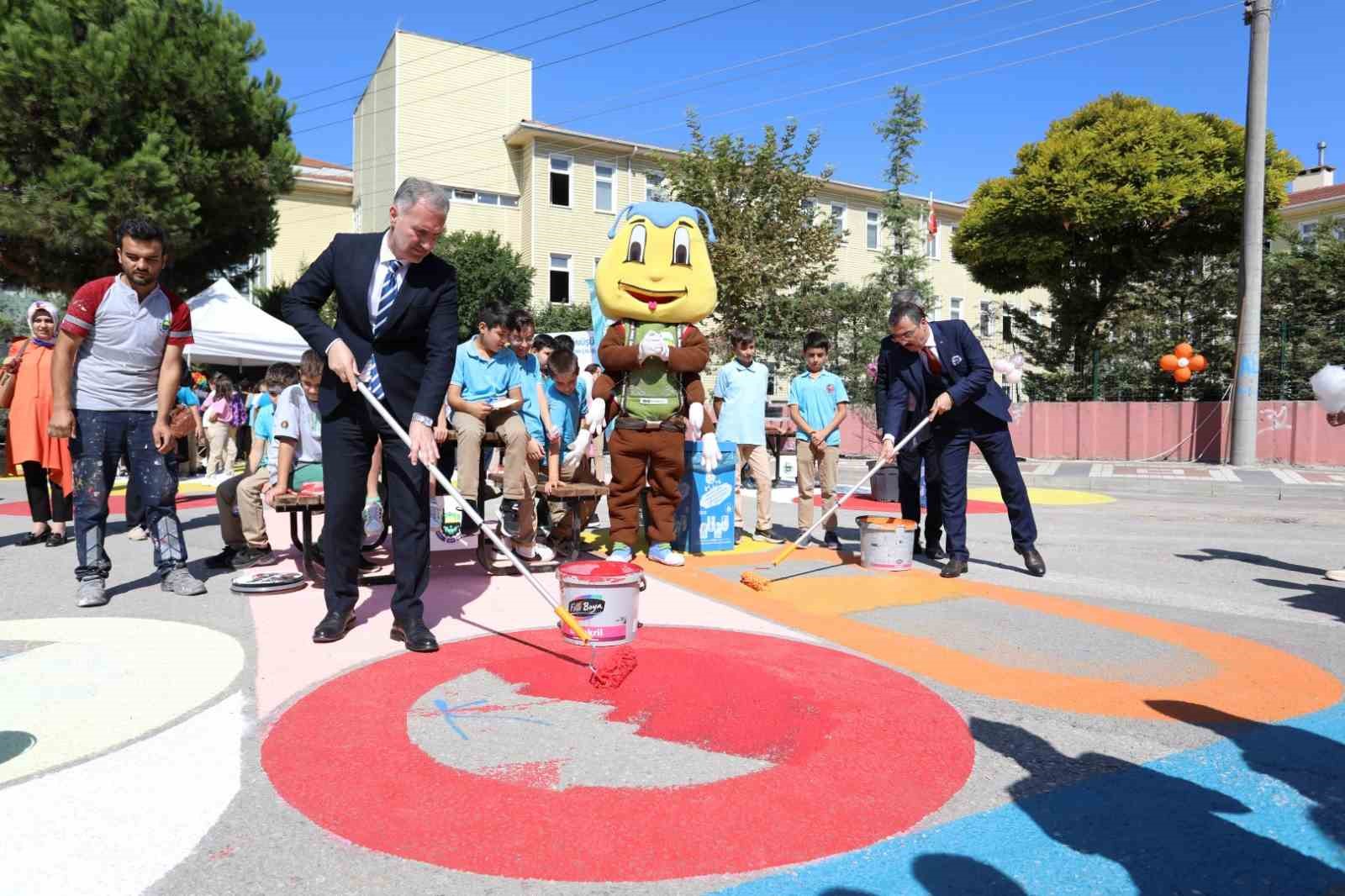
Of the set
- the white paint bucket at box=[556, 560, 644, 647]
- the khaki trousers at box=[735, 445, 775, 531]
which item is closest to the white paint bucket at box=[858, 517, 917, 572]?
the khaki trousers at box=[735, 445, 775, 531]

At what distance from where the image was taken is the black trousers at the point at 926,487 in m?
7.06

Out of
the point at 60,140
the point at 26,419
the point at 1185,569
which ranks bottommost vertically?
the point at 1185,569

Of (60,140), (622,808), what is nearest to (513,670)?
(622,808)

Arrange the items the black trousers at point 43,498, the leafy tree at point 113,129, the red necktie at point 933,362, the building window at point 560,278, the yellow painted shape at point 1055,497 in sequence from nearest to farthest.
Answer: the red necktie at point 933,362, the black trousers at point 43,498, the yellow painted shape at point 1055,497, the leafy tree at point 113,129, the building window at point 560,278

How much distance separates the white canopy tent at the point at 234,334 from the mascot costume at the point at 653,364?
11846mm

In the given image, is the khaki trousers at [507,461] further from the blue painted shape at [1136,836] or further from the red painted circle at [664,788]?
the blue painted shape at [1136,836]

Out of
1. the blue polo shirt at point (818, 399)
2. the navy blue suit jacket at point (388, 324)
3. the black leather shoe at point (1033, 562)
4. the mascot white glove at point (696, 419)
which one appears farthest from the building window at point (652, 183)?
the navy blue suit jacket at point (388, 324)

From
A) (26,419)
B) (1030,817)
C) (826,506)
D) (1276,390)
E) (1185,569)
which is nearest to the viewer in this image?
(1030,817)

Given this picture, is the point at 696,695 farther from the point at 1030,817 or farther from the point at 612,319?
the point at 612,319

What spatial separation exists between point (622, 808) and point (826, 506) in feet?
18.5

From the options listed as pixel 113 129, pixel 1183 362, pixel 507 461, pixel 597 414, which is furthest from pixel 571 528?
pixel 113 129

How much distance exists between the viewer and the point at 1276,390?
17391 millimetres

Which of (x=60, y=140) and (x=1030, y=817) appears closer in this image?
(x=1030, y=817)

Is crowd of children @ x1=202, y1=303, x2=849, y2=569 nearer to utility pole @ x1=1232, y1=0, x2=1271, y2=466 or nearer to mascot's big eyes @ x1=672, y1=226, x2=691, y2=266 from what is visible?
mascot's big eyes @ x1=672, y1=226, x2=691, y2=266
